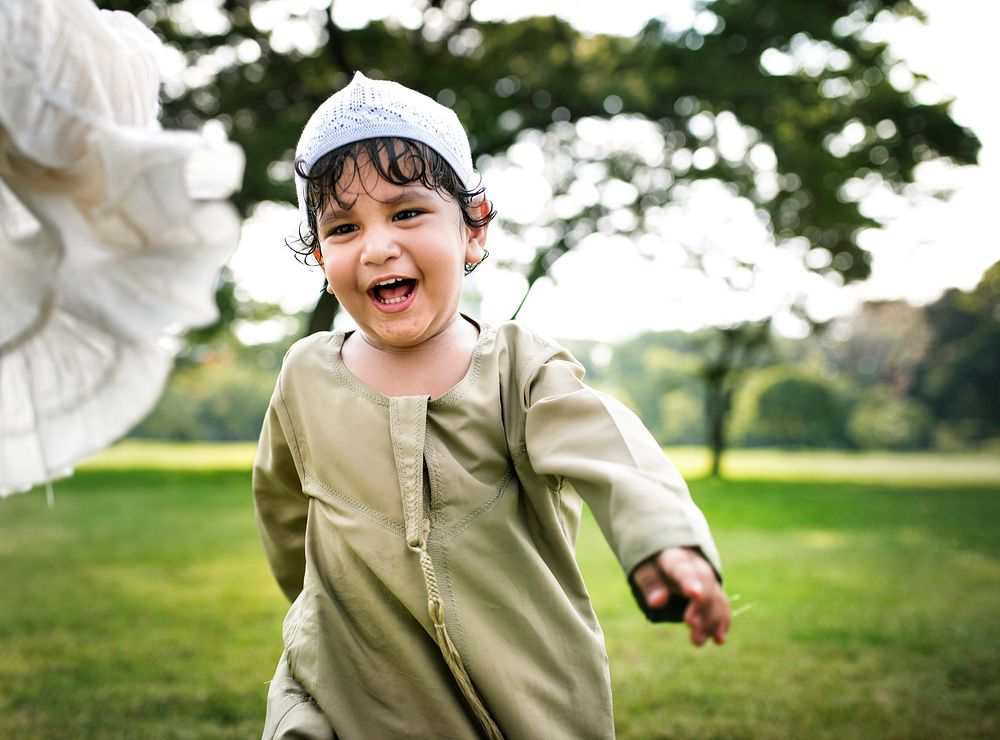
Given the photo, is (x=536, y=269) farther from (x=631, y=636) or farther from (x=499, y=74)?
(x=631, y=636)

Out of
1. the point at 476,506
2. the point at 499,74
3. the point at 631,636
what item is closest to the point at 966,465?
the point at 499,74

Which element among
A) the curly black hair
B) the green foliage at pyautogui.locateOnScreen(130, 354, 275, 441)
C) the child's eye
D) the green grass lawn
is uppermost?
the curly black hair

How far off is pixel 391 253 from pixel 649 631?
16.2 feet

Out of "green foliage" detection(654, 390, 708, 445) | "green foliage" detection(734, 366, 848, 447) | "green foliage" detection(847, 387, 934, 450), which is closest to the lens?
"green foliage" detection(734, 366, 848, 447)

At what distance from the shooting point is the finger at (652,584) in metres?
1.31

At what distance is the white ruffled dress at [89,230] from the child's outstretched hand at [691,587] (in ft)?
2.56

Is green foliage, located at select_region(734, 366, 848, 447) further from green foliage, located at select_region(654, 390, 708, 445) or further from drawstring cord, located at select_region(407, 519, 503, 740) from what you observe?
drawstring cord, located at select_region(407, 519, 503, 740)

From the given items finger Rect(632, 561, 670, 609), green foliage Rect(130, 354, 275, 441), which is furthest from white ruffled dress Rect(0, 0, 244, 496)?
green foliage Rect(130, 354, 275, 441)

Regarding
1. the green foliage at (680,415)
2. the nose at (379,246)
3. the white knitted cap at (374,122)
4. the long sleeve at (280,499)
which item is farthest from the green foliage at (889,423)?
the nose at (379,246)

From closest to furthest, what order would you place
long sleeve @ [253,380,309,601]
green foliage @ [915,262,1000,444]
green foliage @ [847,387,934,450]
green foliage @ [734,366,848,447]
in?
long sleeve @ [253,380,309,601] < green foliage @ [915,262,1000,444] < green foliage @ [734,366,848,447] < green foliage @ [847,387,934,450]

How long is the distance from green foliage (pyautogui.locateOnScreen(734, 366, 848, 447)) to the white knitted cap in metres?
26.7

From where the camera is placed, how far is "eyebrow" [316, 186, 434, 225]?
5.83 feet

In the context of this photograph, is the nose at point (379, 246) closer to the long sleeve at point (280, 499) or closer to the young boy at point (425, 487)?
the young boy at point (425, 487)

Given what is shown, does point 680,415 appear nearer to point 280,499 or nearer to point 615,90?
point 615,90
